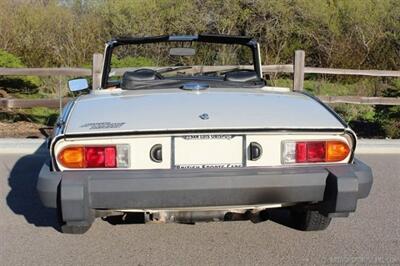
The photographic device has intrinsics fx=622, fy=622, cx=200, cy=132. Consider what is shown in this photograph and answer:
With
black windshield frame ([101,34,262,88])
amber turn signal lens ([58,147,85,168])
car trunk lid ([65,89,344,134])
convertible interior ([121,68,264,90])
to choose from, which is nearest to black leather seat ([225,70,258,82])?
convertible interior ([121,68,264,90])

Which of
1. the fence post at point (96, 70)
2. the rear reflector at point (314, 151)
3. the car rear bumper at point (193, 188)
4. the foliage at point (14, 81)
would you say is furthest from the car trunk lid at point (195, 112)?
the foliage at point (14, 81)

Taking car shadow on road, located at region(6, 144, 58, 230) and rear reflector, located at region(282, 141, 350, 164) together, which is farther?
car shadow on road, located at region(6, 144, 58, 230)

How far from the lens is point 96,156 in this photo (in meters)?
3.85

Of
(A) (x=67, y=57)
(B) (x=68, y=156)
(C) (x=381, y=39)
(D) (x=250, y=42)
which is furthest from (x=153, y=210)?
(C) (x=381, y=39)

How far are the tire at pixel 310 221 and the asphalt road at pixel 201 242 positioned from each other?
0.05m

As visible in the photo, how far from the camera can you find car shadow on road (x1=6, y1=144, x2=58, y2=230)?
204 inches

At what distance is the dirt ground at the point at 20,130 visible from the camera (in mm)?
9570

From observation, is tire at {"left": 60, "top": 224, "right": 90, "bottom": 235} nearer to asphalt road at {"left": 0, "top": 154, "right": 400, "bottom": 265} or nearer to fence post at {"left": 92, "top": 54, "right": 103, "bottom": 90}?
asphalt road at {"left": 0, "top": 154, "right": 400, "bottom": 265}

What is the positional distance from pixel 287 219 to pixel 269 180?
1.45m

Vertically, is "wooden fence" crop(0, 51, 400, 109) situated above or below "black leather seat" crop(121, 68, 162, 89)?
below

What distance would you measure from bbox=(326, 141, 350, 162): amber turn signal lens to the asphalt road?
28.2 inches

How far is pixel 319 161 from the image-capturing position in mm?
4016

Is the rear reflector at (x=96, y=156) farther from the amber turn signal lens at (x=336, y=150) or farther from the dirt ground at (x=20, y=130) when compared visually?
the dirt ground at (x=20, y=130)

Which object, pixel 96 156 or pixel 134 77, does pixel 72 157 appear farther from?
pixel 134 77
